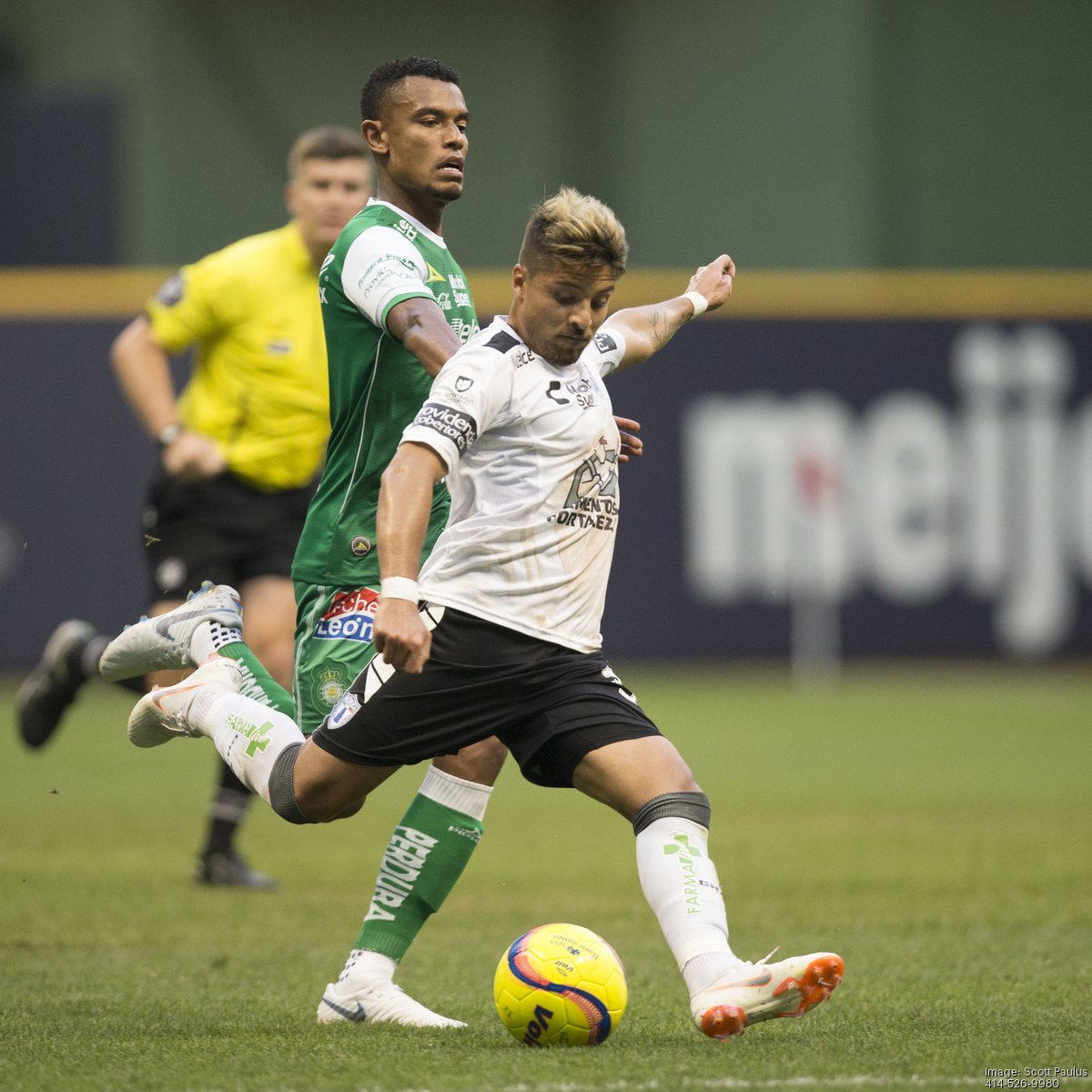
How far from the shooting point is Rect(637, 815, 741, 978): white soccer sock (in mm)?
4793

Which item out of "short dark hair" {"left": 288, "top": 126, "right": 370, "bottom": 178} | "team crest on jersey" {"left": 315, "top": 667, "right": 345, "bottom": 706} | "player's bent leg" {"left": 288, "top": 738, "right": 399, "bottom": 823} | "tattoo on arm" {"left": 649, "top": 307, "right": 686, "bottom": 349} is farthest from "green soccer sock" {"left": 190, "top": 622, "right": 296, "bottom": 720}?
"short dark hair" {"left": 288, "top": 126, "right": 370, "bottom": 178}

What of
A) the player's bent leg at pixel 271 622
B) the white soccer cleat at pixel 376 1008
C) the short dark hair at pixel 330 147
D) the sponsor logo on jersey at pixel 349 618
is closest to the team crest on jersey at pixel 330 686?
the sponsor logo on jersey at pixel 349 618

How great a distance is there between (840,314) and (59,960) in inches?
531

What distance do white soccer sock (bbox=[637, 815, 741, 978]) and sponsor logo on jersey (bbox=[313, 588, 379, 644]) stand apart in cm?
104

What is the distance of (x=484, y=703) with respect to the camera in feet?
16.3

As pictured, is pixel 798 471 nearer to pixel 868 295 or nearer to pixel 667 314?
pixel 868 295

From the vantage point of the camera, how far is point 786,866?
862cm

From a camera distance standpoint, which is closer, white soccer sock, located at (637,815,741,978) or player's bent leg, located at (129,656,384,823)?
white soccer sock, located at (637,815,741,978)

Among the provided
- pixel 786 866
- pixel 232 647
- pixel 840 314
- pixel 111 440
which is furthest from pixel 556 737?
pixel 840 314

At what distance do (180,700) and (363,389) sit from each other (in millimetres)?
1019

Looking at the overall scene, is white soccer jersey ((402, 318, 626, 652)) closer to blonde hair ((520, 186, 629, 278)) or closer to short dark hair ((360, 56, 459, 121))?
blonde hair ((520, 186, 629, 278))

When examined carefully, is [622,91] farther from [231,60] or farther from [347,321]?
[347,321]

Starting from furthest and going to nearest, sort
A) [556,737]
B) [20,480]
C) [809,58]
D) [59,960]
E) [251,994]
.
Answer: [809,58], [20,480], [59,960], [251,994], [556,737]

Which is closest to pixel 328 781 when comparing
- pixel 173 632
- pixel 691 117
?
pixel 173 632
